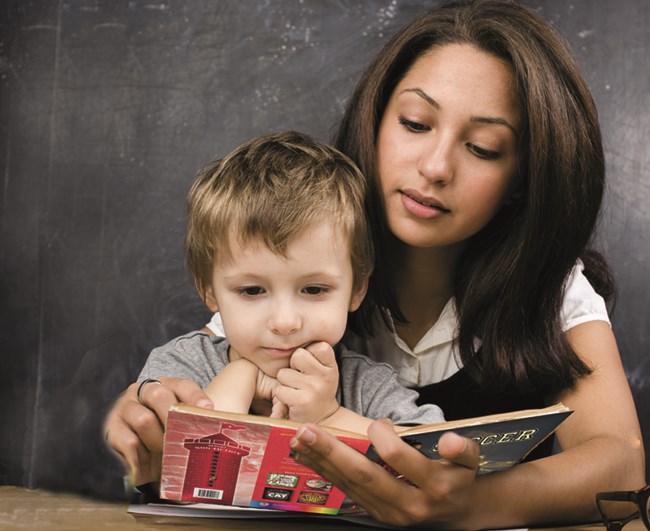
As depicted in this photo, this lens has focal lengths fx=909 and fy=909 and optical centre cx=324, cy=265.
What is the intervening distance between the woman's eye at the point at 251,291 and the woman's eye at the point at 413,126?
50 centimetres

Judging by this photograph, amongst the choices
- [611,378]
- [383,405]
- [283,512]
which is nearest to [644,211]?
[611,378]

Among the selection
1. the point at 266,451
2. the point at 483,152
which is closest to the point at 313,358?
the point at 266,451

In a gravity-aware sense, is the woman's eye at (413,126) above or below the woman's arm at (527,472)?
above

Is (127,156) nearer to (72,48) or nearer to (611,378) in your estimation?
(72,48)

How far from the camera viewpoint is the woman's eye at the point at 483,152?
1.76 m

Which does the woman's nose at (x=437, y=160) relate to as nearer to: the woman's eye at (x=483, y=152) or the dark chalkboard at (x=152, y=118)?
the woman's eye at (x=483, y=152)

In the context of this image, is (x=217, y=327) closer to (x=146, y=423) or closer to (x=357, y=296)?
(x=357, y=296)

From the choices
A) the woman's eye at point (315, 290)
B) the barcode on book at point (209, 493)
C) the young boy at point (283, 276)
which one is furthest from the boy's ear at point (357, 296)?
the barcode on book at point (209, 493)

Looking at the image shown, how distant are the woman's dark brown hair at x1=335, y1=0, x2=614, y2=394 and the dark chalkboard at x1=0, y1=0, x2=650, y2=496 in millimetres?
832

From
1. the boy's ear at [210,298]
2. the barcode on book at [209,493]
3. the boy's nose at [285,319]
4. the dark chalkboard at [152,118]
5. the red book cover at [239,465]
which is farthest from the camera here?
the dark chalkboard at [152,118]

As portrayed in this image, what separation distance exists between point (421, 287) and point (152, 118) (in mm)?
1138

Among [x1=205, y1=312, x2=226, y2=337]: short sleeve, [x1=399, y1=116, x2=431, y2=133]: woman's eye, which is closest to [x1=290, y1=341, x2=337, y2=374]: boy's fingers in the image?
[x1=399, y1=116, x2=431, y2=133]: woman's eye

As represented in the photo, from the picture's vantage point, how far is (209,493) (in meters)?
1.24

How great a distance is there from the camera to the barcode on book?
124 centimetres
